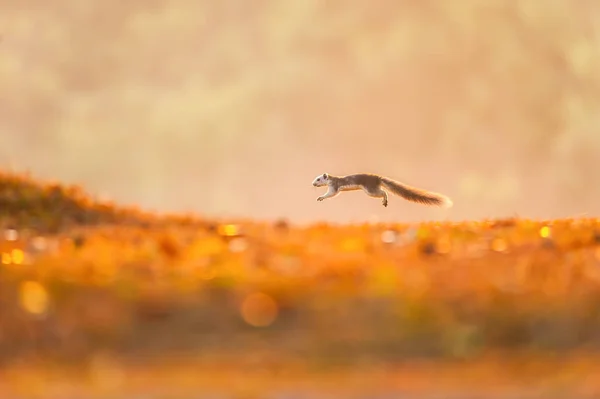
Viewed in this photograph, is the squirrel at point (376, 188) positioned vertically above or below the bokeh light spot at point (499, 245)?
above

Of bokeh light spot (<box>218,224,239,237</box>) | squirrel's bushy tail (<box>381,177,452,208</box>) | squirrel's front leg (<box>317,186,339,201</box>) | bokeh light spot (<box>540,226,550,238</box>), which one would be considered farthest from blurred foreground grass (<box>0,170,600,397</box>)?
squirrel's front leg (<box>317,186,339,201</box>)

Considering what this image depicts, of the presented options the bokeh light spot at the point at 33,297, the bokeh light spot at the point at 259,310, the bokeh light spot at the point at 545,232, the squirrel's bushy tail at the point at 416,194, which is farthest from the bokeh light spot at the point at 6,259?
the squirrel's bushy tail at the point at 416,194

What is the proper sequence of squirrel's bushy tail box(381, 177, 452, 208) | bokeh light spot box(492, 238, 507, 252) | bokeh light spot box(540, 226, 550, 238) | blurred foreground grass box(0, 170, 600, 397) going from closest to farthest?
blurred foreground grass box(0, 170, 600, 397) < bokeh light spot box(492, 238, 507, 252) < bokeh light spot box(540, 226, 550, 238) < squirrel's bushy tail box(381, 177, 452, 208)

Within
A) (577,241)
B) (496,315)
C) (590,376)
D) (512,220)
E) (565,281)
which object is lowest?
Result: (590,376)

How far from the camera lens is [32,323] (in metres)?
6.05

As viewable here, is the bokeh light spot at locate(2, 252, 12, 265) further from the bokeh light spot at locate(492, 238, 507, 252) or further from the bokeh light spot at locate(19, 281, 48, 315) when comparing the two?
the bokeh light spot at locate(492, 238, 507, 252)

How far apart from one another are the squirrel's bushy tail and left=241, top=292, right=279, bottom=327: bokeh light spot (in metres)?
8.92

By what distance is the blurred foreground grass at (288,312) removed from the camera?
5.44 metres

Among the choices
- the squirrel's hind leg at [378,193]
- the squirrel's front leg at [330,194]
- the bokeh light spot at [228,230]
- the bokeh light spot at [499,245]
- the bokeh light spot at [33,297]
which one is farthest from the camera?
the squirrel's front leg at [330,194]

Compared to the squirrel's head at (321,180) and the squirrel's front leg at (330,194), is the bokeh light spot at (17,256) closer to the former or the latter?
the squirrel's front leg at (330,194)

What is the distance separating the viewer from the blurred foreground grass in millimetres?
5441

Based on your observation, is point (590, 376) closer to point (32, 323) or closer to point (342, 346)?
point (342, 346)

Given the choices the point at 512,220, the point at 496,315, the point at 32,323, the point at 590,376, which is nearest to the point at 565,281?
the point at 496,315

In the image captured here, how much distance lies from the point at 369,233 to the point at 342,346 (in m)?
5.69
